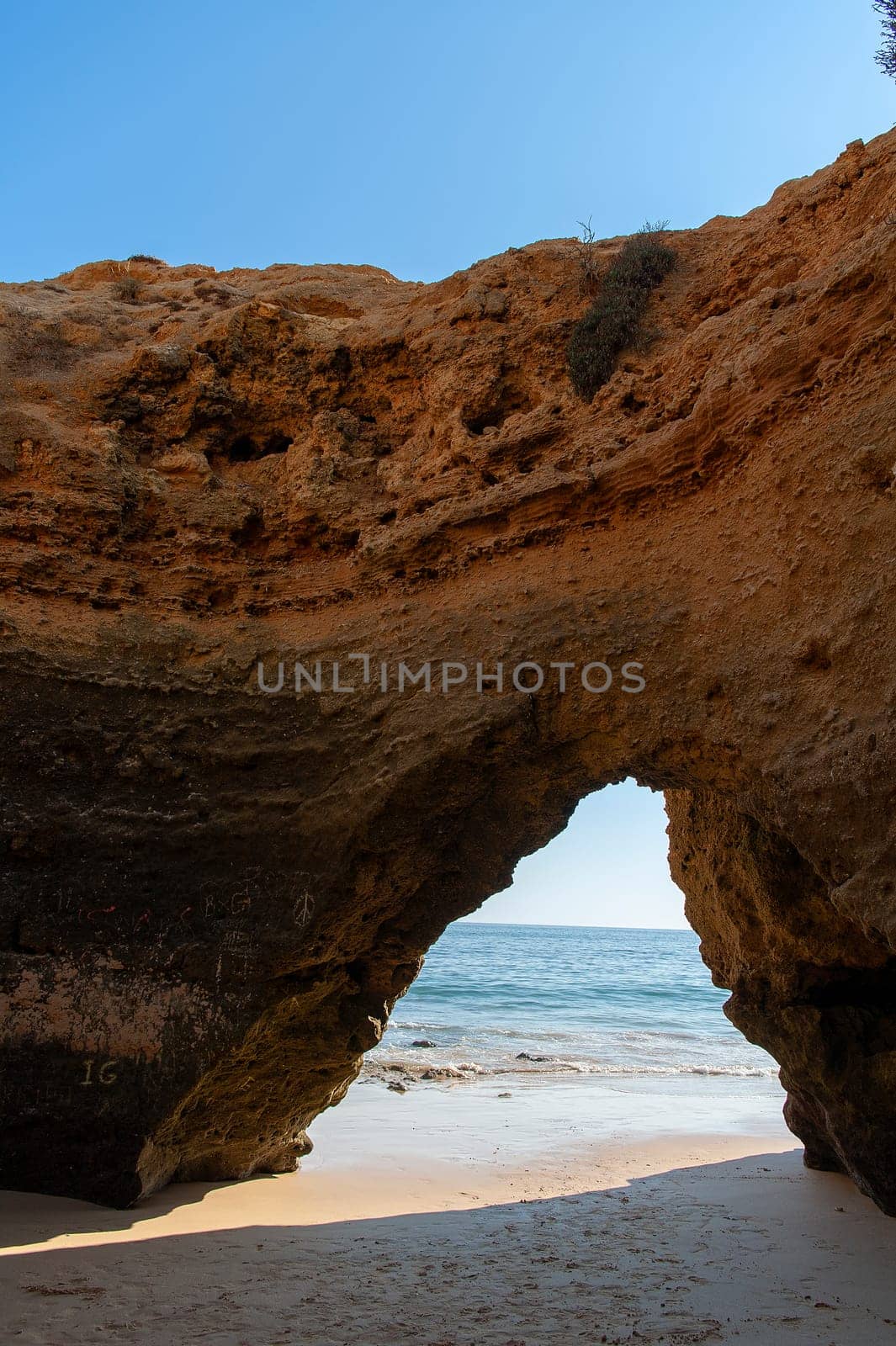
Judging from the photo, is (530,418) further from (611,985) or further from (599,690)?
(611,985)

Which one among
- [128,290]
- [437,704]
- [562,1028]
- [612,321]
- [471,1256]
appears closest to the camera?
[471,1256]

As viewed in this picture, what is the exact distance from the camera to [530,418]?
707 cm

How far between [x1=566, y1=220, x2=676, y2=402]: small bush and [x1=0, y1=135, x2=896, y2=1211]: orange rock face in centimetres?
25

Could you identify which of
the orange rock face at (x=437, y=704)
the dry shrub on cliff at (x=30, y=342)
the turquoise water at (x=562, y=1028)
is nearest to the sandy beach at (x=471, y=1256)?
the orange rock face at (x=437, y=704)

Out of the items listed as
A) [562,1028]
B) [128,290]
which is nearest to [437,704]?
[128,290]

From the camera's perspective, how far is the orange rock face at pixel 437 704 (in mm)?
5066

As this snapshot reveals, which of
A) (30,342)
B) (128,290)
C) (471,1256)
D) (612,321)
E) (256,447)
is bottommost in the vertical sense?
(471,1256)

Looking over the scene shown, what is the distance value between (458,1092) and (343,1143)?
3.05 meters

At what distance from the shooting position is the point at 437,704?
586cm

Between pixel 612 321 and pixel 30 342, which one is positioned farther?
pixel 30 342

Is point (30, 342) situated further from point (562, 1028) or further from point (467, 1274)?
point (562, 1028)

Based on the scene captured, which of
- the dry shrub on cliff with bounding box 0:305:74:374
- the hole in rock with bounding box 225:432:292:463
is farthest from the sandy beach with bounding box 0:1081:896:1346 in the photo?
the dry shrub on cliff with bounding box 0:305:74:374

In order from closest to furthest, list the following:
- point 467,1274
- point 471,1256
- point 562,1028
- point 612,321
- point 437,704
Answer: point 467,1274 → point 471,1256 → point 437,704 → point 612,321 → point 562,1028

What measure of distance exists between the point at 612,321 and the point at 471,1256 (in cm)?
691
